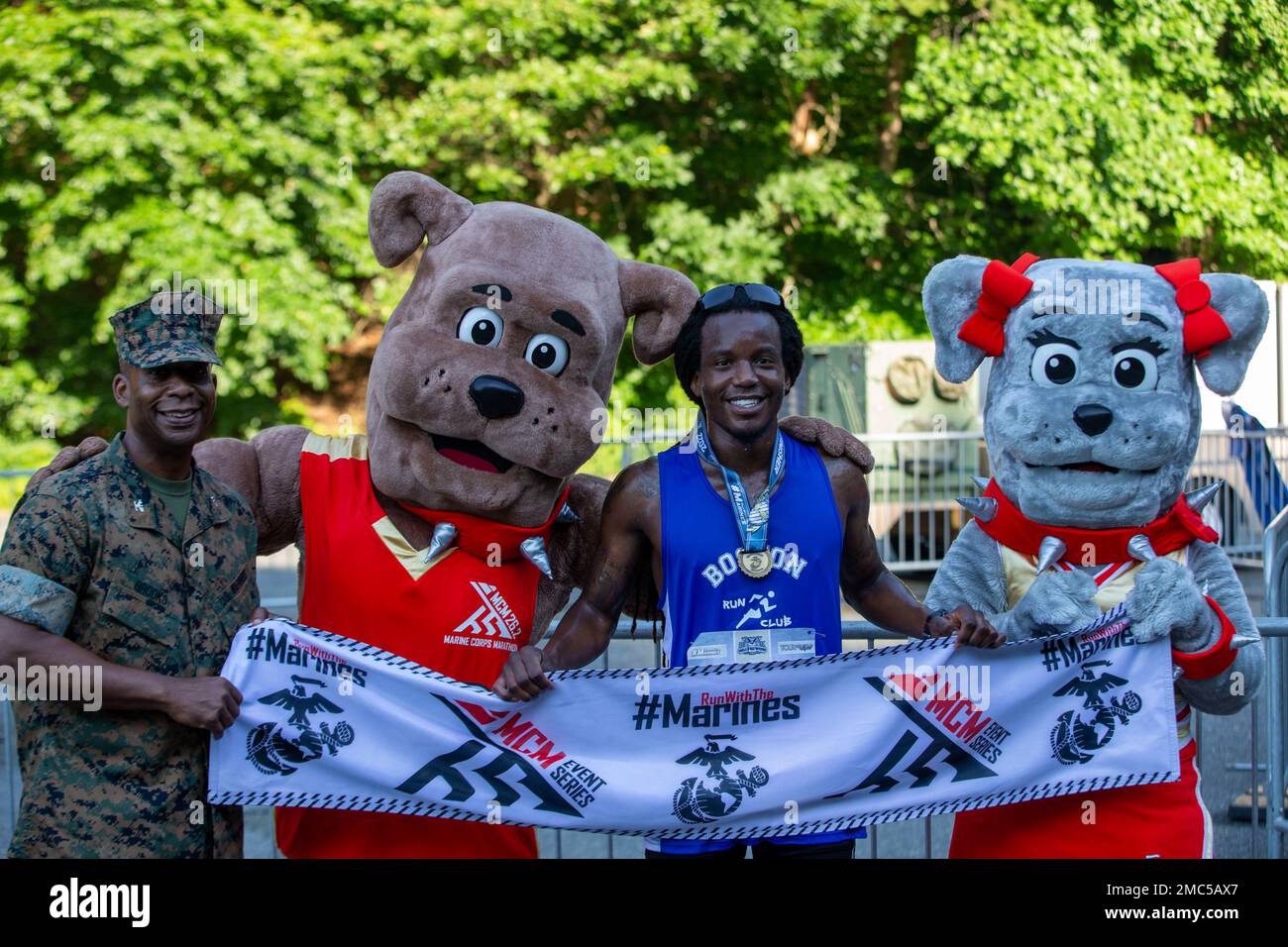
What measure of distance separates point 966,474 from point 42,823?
996 centimetres

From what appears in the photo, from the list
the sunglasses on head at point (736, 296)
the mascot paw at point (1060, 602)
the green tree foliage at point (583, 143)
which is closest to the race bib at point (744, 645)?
the mascot paw at point (1060, 602)

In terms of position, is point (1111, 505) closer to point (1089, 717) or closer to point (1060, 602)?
point (1060, 602)

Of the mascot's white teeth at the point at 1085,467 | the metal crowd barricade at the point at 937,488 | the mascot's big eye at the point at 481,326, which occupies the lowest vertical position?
the mascot's white teeth at the point at 1085,467

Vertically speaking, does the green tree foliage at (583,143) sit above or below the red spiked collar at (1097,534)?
above

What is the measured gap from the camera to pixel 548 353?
3.94 metres

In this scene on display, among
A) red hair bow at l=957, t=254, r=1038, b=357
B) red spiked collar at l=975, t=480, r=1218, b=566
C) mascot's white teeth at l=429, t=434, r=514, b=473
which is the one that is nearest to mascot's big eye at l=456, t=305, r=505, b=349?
mascot's white teeth at l=429, t=434, r=514, b=473

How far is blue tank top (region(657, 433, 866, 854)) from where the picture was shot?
3.77 meters

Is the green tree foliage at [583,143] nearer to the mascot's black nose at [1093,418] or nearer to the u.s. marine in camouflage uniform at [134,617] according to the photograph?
the mascot's black nose at [1093,418]

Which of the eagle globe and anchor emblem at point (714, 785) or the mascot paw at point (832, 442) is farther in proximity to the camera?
the mascot paw at point (832, 442)

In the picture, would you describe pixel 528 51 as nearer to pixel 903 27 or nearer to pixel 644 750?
pixel 903 27

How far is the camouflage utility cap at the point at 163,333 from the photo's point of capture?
3445mm

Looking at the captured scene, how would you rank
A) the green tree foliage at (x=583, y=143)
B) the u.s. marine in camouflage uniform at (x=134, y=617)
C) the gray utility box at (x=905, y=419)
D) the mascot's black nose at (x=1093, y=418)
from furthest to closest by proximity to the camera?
the green tree foliage at (x=583, y=143)
the gray utility box at (x=905, y=419)
the mascot's black nose at (x=1093, y=418)
the u.s. marine in camouflage uniform at (x=134, y=617)

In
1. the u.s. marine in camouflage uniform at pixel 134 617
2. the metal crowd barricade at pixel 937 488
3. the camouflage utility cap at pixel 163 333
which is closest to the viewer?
the u.s. marine in camouflage uniform at pixel 134 617

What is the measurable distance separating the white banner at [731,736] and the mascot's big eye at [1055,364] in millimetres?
697
